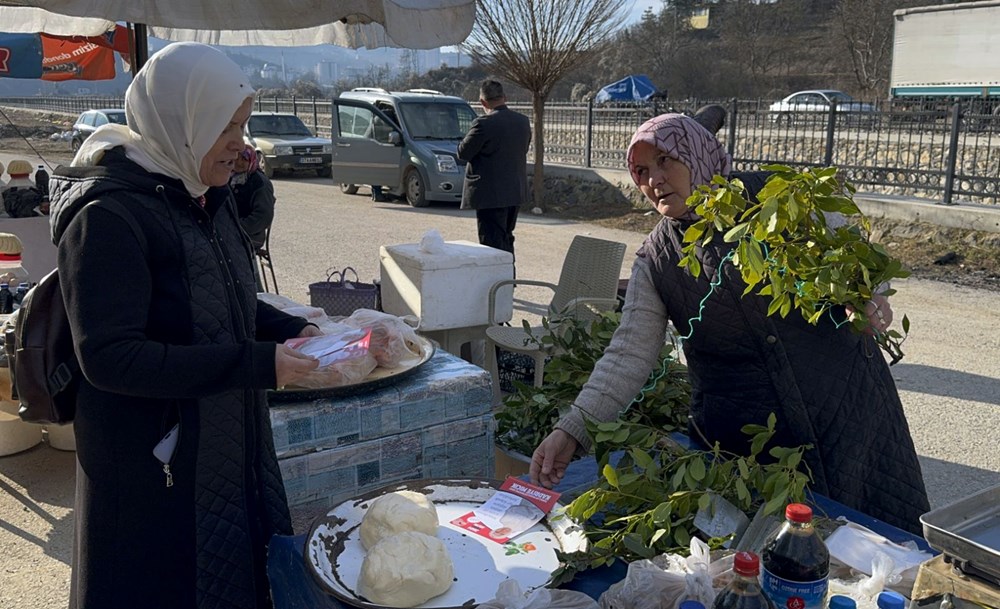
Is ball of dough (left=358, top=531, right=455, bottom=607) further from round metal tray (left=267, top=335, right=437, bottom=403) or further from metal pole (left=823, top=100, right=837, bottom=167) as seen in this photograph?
metal pole (left=823, top=100, right=837, bottom=167)

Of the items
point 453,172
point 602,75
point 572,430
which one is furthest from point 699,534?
point 602,75

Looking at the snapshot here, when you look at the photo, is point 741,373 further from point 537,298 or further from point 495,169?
point 537,298

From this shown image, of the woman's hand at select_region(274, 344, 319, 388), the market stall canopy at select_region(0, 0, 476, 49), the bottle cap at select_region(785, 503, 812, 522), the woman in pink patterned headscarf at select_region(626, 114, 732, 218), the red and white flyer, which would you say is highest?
the market stall canopy at select_region(0, 0, 476, 49)

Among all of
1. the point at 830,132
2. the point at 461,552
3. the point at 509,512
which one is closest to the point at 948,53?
the point at 830,132

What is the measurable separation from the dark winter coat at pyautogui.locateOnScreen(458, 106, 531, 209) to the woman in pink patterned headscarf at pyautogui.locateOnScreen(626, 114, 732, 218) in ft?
17.8

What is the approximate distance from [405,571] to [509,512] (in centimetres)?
40

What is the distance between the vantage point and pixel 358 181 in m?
15.9

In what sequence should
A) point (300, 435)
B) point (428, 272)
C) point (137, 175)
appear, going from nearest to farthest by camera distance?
point (137, 175), point (300, 435), point (428, 272)

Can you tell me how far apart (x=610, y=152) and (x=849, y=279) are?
46.9ft

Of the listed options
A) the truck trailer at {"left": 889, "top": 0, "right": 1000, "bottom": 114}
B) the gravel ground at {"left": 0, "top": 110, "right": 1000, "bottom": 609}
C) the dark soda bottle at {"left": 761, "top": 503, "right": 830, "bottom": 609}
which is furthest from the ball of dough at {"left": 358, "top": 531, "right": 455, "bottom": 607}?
the truck trailer at {"left": 889, "top": 0, "right": 1000, "bottom": 114}

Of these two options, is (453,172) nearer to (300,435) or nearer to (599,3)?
(599,3)

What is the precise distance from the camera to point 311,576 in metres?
1.73

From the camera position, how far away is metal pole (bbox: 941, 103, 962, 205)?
1030 centimetres

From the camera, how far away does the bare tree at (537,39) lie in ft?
44.6
